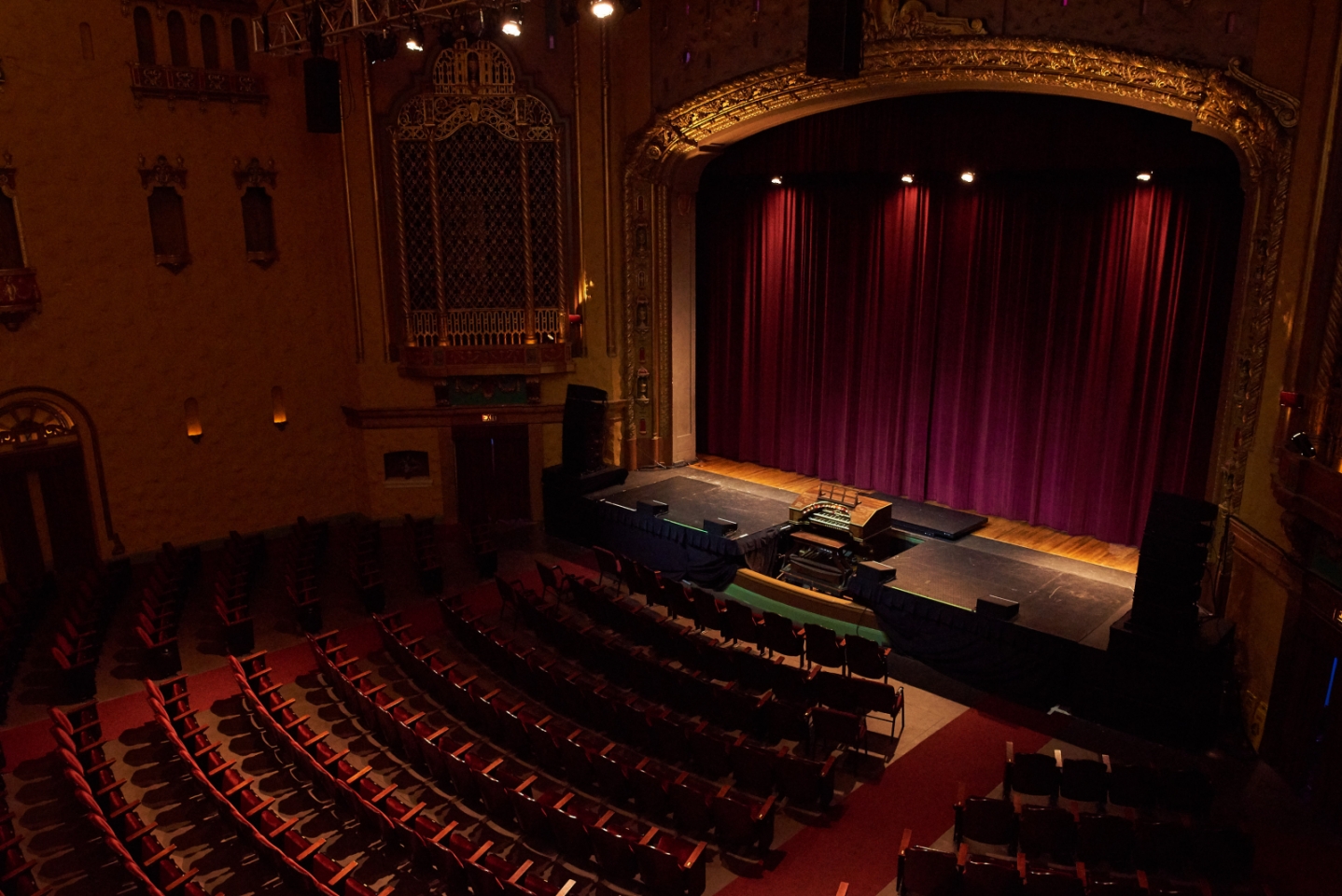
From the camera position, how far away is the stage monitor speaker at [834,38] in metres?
7.68

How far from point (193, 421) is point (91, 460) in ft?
4.18

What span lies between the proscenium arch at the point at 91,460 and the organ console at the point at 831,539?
863 centimetres

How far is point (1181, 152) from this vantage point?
9578mm

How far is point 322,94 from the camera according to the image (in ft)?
37.2

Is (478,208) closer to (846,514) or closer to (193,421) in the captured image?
(193,421)

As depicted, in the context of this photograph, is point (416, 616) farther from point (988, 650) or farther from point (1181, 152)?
point (1181, 152)

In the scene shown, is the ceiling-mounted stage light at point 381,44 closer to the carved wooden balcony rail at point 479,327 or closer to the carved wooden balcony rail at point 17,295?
the carved wooden balcony rail at point 479,327

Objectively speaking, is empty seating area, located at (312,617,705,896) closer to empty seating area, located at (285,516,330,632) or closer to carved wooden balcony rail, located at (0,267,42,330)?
empty seating area, located at (285,516,330,632)

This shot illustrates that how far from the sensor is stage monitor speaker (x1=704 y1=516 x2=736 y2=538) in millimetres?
11016

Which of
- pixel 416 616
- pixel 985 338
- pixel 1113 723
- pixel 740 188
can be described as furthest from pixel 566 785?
pixel 740 188

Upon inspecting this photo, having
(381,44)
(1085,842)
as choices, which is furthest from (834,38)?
(1085,842)

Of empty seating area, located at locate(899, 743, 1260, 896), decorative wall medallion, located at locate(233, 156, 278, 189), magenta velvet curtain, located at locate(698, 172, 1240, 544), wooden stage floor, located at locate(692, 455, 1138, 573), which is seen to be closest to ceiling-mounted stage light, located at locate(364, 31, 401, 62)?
decorative wall medallion, located at locate(233, 156, 278, 189)

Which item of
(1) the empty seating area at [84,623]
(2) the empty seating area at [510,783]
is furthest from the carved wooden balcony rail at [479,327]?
(2) the empty seating area at [510,783]

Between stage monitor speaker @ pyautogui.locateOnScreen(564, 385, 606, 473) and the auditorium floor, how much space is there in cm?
371
